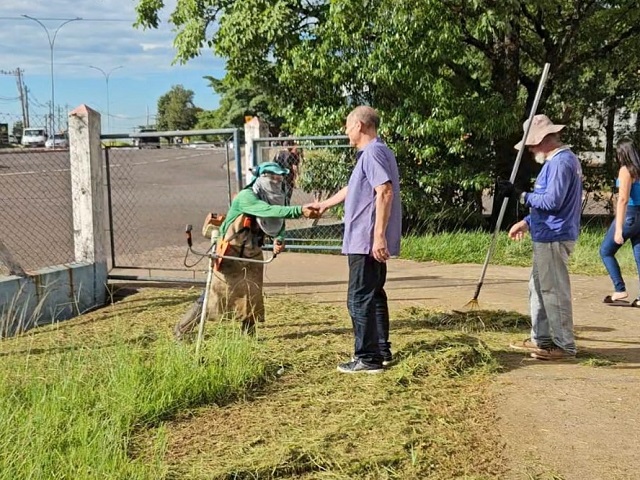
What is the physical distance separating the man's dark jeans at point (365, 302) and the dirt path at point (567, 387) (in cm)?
90

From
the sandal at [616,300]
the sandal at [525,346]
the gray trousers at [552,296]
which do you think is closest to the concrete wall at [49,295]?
the sandal at [525,346]

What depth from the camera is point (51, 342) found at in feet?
20.6

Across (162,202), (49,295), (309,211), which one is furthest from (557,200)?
(162,202)

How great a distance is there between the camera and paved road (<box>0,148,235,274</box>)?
12055mm

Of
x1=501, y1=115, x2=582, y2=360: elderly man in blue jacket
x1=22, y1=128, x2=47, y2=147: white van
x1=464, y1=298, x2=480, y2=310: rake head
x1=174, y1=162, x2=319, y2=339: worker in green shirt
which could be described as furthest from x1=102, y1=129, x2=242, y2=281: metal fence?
x1=501, y1=115, x2=582, y2=360: elderly man in blue jacket

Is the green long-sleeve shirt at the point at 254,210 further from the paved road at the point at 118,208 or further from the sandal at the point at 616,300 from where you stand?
the sandal at the point at 616,300

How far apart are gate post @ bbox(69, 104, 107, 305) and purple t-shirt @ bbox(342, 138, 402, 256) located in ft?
13.1

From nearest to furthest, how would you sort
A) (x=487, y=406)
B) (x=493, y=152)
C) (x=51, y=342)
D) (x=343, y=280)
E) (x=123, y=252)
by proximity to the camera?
(x=487, y=406)
(x=51, y=342)
(x=343, y=280)
(x=123, y=252)
(x=493, y=152)

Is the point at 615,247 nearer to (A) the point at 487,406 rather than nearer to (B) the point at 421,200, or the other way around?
(A) the point at 487,406

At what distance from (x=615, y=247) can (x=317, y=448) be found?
5.11m

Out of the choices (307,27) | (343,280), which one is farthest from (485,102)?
(343,280)

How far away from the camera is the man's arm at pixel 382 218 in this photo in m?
4.88

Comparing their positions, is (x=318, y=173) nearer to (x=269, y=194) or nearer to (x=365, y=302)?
(x=269, y=194)

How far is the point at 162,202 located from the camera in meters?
20.0
